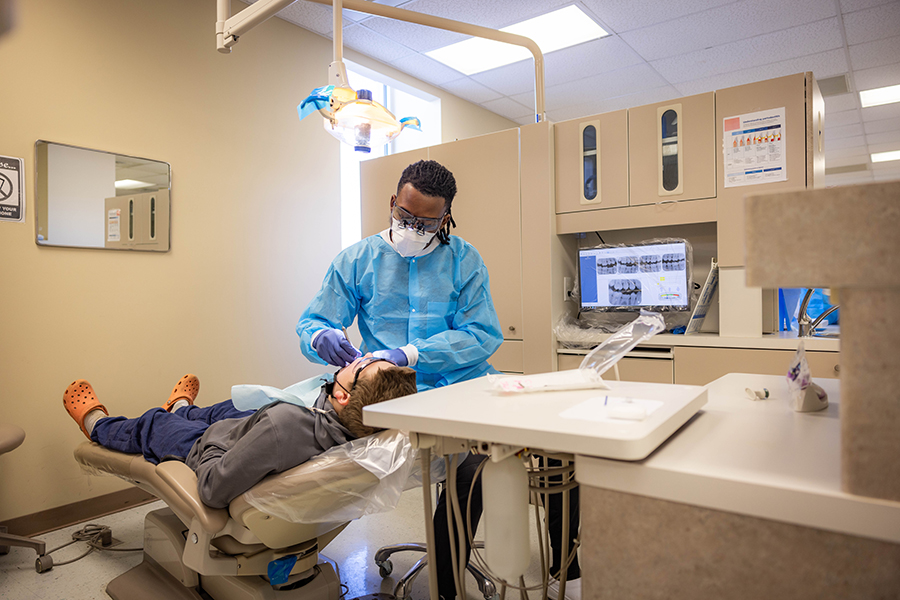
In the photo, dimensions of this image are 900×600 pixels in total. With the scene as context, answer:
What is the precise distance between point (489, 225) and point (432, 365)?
124 cm

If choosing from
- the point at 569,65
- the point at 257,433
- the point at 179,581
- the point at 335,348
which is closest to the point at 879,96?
the point at 569,65

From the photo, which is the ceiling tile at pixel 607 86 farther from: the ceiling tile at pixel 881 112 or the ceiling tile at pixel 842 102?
the ceiling tile at pixel 881 112

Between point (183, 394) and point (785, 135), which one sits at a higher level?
point (785, 135)

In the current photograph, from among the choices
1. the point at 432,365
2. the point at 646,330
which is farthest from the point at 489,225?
the point at 646,330

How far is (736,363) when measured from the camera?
7.05 ft

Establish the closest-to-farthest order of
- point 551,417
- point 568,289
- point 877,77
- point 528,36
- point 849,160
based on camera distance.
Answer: point 551,417
point 568,289
point 528,36
point 877,77
point 849,160

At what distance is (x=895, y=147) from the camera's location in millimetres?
5668

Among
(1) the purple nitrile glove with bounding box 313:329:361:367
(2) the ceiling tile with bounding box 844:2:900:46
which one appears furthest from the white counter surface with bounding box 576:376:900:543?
(2) the ceiling tile with bounding box 844:2:900:46

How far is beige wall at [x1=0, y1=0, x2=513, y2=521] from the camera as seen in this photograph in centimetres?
215

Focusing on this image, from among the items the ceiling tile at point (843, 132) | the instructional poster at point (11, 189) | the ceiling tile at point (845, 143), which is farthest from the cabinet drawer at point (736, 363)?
the ceiling tile at point (845, 143)

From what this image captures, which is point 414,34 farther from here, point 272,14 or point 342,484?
point 342,484

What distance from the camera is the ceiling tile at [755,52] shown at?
328cm

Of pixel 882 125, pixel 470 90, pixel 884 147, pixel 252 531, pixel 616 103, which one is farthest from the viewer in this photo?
pixel 884 147

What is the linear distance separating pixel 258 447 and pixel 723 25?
3475 millimetres
